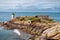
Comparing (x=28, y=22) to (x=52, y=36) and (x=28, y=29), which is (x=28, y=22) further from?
(x=52, y=36)

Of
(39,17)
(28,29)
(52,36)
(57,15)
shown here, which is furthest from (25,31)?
(52,36)

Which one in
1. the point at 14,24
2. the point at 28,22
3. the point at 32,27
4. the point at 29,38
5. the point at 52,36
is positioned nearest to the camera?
the point at 52,36

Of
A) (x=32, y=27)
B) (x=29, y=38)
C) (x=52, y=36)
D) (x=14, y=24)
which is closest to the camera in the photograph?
(x=52, y=36)

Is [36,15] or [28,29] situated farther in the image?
[36,15]

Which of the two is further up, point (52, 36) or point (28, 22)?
point (52, 36)

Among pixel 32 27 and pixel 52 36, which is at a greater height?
pixel 52 36

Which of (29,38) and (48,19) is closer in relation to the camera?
(29,38)

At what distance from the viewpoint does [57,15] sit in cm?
1143

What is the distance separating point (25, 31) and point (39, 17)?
3.28 ft

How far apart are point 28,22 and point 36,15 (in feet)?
1.86

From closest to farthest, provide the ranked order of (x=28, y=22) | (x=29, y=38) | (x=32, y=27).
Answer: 1. (x=29, y=38)
2. (x=32, y=27)
3. (x=28, y=22)

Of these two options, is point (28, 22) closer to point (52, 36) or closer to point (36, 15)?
point (36, 15)

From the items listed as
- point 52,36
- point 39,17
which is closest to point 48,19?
point 39,17

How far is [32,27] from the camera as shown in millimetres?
11133
